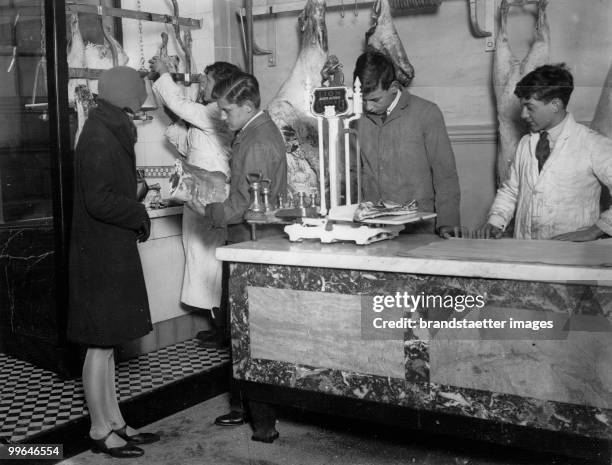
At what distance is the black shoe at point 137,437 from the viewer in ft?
11.2

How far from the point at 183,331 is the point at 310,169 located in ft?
4.58

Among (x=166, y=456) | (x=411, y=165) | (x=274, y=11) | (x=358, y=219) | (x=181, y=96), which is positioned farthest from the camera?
(x=274, y=11)

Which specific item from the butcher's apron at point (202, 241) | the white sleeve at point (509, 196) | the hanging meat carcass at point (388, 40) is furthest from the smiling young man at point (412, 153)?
the butcher's apron at point (202, 241)

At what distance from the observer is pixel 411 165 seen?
3871 mm

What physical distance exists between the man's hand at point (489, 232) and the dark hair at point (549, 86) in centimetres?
67

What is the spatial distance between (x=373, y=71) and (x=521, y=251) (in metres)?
1.35

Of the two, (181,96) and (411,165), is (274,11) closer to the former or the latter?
(181,96)

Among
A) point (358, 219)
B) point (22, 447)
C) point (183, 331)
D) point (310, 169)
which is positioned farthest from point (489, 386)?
point (183, 331)

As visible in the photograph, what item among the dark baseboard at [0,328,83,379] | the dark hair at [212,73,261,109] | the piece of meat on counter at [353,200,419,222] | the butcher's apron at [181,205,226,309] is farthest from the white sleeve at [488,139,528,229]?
the dark baseboard at [0,328,83,379]

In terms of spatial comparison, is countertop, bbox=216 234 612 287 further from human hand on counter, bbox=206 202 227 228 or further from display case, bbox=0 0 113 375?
display case, bbox=0 0 113 375

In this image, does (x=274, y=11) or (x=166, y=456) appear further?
(x=274, y=11)

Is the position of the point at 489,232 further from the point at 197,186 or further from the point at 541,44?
the point at 197,186

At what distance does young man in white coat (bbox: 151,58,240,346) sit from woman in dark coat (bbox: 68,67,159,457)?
137 cm

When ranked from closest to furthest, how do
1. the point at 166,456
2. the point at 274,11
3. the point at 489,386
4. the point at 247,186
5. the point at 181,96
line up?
the point at 489,386 → the point at 166,456 → the point at 247,186 → the point at 181,96 → the point at 274,11
